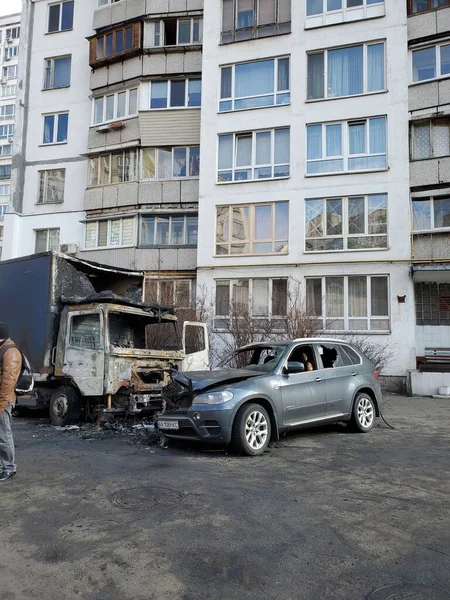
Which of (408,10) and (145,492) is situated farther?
(408,10)

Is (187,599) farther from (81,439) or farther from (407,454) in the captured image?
(81,439)

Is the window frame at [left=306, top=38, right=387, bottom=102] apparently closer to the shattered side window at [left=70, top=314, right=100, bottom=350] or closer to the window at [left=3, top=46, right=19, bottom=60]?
the shattered side window at [left=70, top=314, right=100, bottom=350]

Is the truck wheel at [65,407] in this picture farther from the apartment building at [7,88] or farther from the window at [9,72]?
the window at [9,72]

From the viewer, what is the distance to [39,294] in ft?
Result: 34.8

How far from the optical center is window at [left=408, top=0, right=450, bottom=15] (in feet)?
67.9

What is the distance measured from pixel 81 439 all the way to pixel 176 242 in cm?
1581

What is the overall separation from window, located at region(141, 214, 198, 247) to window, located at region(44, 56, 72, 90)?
990 centimetres

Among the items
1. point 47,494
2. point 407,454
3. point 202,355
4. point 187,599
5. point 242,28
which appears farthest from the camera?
point 242,28

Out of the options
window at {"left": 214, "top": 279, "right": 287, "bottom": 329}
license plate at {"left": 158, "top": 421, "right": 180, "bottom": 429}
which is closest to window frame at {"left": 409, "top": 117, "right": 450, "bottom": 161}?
window at {"left": 214, "top": 279, "right": 287, "bottom": 329}

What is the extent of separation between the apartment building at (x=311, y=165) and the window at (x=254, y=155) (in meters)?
0.05

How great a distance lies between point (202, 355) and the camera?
39.8ft

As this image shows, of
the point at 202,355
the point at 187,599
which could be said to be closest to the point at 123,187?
the point at 202,355

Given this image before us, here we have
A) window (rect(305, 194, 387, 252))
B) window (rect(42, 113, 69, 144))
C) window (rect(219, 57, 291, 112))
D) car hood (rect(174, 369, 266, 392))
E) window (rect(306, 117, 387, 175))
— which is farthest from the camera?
window (rect(42, 113, 69, 144))

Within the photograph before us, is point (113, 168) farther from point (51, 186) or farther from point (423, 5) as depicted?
point (423, 5)
